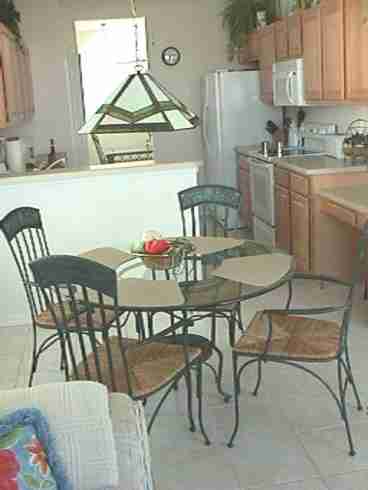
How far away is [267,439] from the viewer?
2873 mm

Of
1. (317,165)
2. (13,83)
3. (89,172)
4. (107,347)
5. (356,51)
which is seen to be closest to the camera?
(107,347)

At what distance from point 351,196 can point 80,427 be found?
3.30 metres

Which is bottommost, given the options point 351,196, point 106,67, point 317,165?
point 351,196

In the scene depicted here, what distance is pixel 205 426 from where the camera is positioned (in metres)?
3.02

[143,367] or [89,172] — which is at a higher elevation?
[89,172]

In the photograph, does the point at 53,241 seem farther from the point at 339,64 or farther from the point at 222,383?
the point at 339,64

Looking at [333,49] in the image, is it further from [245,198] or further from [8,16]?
[8,16]

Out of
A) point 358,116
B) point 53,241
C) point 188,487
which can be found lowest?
point 188,487

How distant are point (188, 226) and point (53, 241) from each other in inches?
39.4

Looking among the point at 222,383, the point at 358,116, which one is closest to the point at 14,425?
the point at 222,383

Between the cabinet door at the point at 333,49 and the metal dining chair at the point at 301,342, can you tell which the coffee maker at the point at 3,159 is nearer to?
the cabinet door at the point at 333,49

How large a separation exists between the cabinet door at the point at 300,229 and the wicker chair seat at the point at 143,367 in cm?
248

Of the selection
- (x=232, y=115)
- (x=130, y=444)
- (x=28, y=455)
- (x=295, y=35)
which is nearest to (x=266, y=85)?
(x=232, y=115)

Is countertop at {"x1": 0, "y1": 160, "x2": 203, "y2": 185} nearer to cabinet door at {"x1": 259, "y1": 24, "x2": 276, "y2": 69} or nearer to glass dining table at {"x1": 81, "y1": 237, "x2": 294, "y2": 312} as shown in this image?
glass dining table at {"x1": 81, "y1": 237, "x2": 294, "y2": 312}
